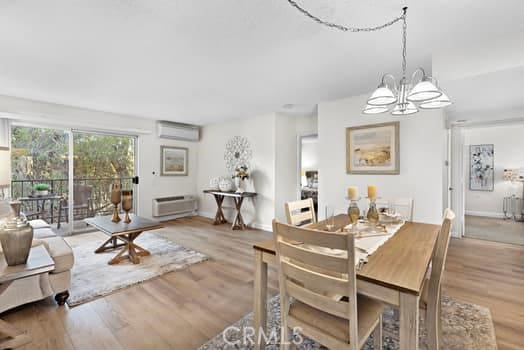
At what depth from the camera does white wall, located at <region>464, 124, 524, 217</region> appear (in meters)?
5.52

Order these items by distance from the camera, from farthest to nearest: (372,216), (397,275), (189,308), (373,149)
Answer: (373,149) < (189,308) < (372,216) < (397,275)

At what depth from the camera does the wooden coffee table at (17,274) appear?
1.45m

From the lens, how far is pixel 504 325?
183 centimetres

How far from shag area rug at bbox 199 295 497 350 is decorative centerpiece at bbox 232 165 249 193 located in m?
3.17

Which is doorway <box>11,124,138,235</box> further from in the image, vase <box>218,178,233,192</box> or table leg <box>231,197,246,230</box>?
table leg <box>231,197,246,230</box>

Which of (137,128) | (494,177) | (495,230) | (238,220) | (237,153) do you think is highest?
(137,128)

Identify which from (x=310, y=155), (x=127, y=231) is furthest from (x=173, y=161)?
(x=310, y=155)

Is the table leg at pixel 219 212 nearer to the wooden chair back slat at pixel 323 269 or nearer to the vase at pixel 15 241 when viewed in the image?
the vase at pixel 15 241

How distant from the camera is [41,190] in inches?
161

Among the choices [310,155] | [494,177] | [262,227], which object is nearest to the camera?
[262,227]

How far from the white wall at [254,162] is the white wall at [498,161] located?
477 cm

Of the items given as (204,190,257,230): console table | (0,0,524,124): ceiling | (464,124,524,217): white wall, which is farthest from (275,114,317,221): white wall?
(464,124,524,217): white wall

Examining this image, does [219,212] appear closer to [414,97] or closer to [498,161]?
[414,97]

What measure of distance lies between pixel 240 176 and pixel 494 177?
6.10m
